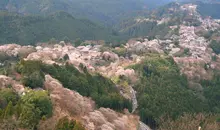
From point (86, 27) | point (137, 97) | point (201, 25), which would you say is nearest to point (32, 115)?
point (137, 97)

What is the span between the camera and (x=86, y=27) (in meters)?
196

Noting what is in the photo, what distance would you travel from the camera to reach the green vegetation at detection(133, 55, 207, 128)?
5891cm

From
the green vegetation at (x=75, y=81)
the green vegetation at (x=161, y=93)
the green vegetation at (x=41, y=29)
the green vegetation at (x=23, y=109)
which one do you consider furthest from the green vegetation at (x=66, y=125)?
the green vegetation at (x=41, y=29)

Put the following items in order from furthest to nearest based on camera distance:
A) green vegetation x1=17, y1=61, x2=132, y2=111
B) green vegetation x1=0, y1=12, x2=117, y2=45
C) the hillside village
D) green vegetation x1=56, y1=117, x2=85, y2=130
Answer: green vegetation x1=0, y1=12, x2=117, y2=45
green vegetation x1=17, y1=61, x2=132, y2=111
the hillside village
green vegetation x1=56, y1=117, x2=85, y2=130

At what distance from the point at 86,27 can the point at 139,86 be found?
133m

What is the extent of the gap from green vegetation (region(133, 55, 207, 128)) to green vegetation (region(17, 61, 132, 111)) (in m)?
6.59

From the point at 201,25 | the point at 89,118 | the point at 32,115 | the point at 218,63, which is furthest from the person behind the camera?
the point at 201,25

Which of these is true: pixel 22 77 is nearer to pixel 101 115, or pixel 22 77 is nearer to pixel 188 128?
pixel 101 115

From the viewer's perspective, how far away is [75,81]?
47.9m

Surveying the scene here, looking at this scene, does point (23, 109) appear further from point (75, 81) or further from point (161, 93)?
point (161, 93)

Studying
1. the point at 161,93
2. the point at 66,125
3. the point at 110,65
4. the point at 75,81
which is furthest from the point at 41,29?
the point at 66,125

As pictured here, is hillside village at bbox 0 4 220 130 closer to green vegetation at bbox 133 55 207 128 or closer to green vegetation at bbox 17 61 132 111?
green vegetation at bbox 17 61 132 111

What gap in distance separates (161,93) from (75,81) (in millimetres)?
22427

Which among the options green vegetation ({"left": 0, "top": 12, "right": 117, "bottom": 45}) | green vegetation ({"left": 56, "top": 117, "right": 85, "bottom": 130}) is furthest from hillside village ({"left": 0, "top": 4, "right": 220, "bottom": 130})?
green vegetation ({"left": 0, "top": 12, "right": 117, "bottom": 45})
